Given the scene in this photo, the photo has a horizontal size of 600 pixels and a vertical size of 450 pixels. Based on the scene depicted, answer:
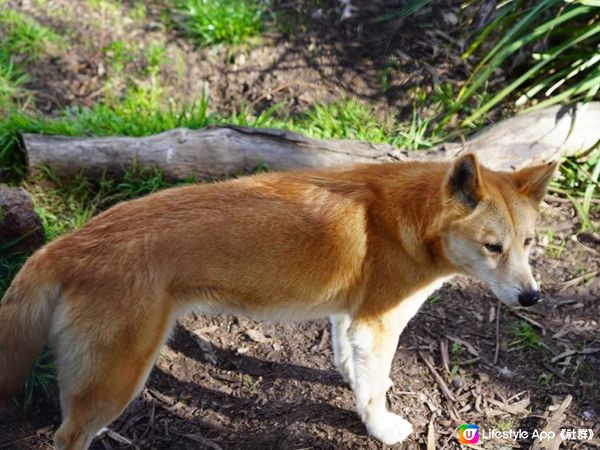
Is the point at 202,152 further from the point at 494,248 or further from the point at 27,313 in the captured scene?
the point at 494,248

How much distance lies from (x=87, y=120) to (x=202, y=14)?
1923 mm

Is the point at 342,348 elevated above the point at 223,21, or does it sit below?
below

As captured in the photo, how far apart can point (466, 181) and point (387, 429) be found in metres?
1.60

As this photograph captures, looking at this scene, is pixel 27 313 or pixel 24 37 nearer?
pixel 27 313

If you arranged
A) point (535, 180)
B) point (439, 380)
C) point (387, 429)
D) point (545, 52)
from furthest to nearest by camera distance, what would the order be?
point (545, 52) < point (439, 380) < point (387, 429) < point (535, 180)

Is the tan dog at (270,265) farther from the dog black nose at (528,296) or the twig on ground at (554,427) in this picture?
the twig on ground at (554,427)

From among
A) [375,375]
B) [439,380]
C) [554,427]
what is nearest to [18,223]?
[375,375]

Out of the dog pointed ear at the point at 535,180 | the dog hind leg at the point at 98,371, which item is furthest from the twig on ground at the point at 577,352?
the dog hind leg at the point at 98,371

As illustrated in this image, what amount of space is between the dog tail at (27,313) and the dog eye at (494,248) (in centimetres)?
230

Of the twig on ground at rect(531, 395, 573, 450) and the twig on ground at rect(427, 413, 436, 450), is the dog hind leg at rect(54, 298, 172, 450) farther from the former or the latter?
the twig on ground at rect(531, 395, 573, 450)

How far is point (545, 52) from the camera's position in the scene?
20.7 ft

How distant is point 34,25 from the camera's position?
22.5ft

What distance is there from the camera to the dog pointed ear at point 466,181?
3547 mm

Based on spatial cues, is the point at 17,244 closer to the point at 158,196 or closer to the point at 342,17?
the point at 158,196
